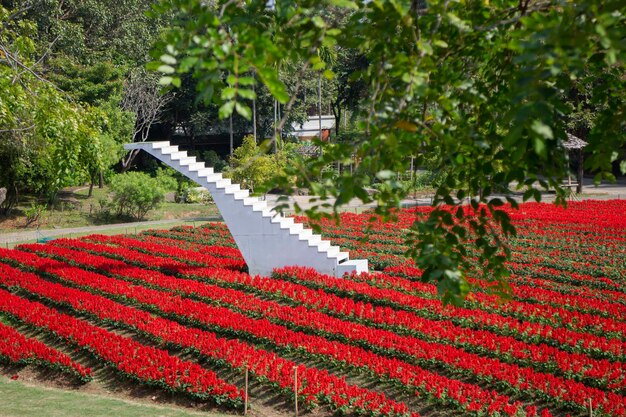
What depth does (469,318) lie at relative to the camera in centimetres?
1191

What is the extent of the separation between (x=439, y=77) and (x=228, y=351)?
764 centimetres

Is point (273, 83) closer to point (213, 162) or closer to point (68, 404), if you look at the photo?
point (68, 404)

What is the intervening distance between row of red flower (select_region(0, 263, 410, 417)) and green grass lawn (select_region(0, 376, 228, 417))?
115 centimetres

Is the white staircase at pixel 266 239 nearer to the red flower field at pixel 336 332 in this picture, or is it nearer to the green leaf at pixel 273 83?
the red flower field at pixel 336 332

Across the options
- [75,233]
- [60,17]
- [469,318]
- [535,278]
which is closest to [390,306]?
[469,318]

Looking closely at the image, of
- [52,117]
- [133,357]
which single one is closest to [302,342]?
[133,357]

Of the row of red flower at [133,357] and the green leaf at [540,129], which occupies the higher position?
the green leaf at [540,129]

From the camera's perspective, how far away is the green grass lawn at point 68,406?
9336 millimetres

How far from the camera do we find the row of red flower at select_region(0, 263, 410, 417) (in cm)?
891

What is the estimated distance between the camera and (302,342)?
11.1m

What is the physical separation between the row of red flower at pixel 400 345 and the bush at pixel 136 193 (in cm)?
1678

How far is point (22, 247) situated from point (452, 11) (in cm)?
2022

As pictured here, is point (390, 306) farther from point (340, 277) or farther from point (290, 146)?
point (290, 146)

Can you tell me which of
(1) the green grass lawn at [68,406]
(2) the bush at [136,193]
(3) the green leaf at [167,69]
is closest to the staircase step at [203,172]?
(1) the green grass lawn at [68,406]
